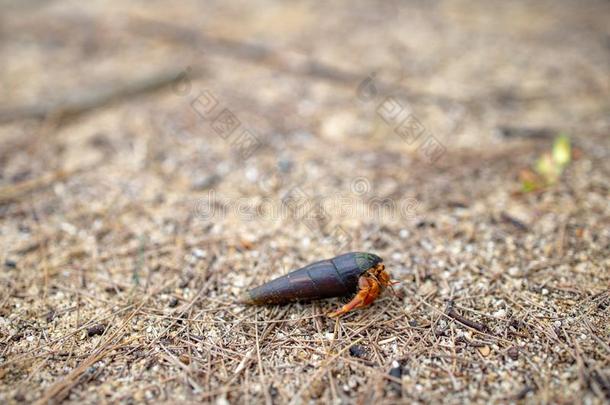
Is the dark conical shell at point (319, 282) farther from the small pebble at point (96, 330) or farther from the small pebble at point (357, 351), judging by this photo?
the small pebble at point (96, 330)

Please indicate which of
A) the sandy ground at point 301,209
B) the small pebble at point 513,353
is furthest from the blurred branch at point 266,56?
the small pebble at point 513,353

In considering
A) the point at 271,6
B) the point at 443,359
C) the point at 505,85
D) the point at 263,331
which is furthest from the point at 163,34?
the point at 443,359

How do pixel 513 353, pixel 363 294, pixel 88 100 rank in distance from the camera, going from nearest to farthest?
pixel 513 353 → pixel 363 294 → pixel 88 100

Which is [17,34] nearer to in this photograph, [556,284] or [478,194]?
[478,194]

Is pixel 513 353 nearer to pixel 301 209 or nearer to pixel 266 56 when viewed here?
pixel 301 209

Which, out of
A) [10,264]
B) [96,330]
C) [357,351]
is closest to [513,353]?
[357,351]

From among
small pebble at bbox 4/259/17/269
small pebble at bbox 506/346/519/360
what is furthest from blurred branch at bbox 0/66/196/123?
small pebble at bbox 506/346/519/360
